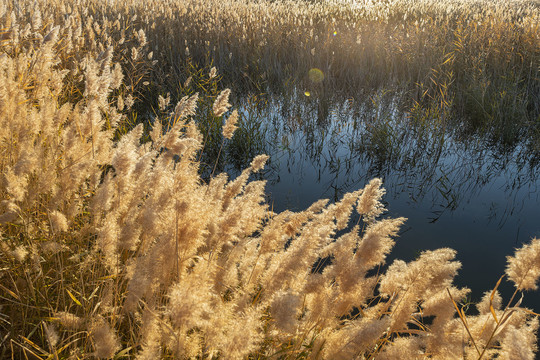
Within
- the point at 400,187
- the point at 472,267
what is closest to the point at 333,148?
the point at 400,187

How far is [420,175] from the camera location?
13.6 feet

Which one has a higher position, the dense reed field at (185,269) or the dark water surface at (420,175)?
the dense reed field at (185,269)

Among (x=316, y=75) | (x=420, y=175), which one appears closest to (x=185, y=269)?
(x=420, y=175)

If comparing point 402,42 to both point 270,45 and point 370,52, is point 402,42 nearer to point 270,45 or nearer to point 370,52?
point 370,52

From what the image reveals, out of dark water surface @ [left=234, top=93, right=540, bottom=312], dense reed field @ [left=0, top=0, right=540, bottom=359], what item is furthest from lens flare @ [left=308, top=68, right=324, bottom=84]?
dense reed field @ [left=0, top=0, right=540, bottom=359]

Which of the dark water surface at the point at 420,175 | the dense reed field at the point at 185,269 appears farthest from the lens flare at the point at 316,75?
the dense reed field at the point at 185,269

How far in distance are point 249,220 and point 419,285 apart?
2.12ft

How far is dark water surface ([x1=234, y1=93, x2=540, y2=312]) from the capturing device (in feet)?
10.3

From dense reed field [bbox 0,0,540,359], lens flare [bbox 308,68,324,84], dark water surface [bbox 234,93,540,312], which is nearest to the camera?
dense reed field [bbox 0,0,540,359]

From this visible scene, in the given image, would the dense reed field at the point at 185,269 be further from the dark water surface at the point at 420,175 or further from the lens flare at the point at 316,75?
the lens flare at the point at 316,75

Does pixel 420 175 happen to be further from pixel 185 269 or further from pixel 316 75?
pixel 185 269

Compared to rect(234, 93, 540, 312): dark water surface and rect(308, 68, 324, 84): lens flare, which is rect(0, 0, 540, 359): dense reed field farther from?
rect(308, 68, 324, 84): lens flare

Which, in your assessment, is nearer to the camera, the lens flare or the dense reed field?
the dense reed field

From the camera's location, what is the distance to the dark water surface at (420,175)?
313 cm
